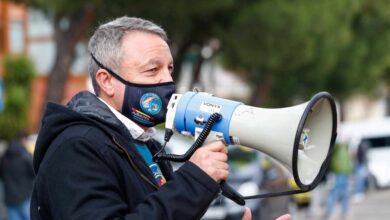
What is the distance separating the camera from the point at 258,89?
27.9 meters

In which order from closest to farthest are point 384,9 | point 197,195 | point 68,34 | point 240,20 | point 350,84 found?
point 197,195 < point 68,34 < point 240,20 < point 384,9 < point 350,84

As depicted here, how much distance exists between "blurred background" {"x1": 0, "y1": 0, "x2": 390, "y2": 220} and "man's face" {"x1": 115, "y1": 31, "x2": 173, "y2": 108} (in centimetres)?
611

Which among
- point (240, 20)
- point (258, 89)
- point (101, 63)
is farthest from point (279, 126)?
point (258, 89)

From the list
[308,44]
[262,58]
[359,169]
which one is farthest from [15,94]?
[359,169]

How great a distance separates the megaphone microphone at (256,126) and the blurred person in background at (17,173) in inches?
351

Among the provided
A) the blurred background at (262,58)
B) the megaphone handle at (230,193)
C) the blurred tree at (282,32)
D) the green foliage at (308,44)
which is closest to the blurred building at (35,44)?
the blurred background at (262,58)

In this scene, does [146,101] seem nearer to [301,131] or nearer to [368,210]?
[301,131]

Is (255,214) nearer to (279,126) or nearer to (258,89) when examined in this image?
(279,126)

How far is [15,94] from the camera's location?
22922 millimetres

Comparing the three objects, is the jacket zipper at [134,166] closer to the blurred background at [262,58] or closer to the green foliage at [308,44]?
the blurred background at [262,58]

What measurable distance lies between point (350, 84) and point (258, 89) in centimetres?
473

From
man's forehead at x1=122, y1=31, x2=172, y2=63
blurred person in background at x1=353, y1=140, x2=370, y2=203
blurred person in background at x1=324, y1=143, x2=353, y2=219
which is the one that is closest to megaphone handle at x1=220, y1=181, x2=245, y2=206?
man's forehead at x1=122, y1=31, x2=172, y2=63

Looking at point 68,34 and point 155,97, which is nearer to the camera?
point 155,97

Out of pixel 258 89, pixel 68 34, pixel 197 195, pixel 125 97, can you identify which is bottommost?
pixel 258 89
